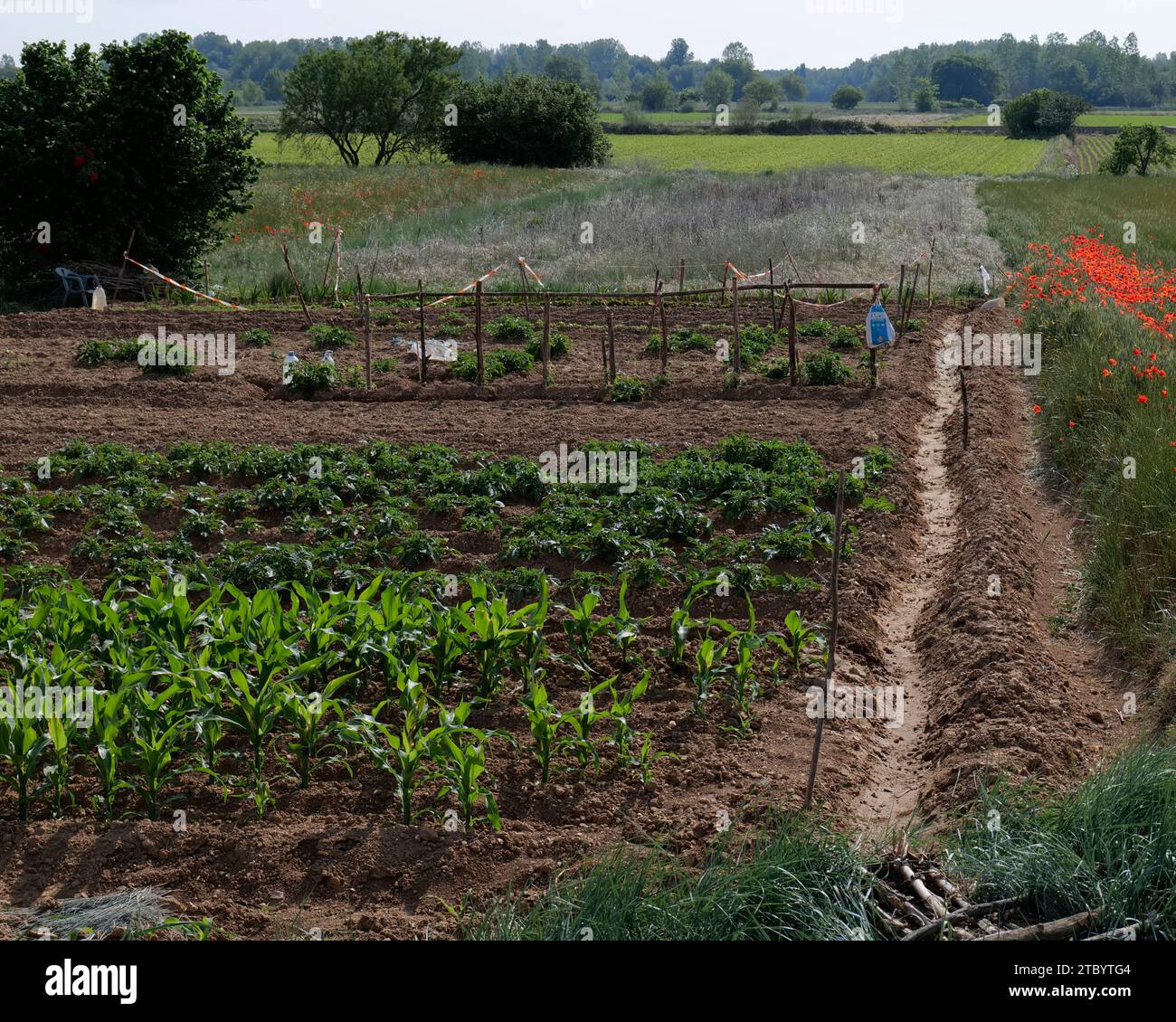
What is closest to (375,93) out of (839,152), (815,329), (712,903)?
(839,152)

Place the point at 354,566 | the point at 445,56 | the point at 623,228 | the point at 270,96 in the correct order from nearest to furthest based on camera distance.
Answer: the point at 354,566 → the point at 623,228 → the point at 445,56 → the point at 270,96

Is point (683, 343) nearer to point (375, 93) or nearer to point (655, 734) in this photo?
point (655, 734)

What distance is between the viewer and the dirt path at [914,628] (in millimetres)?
6789

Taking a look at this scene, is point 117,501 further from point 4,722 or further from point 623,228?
point 623,228

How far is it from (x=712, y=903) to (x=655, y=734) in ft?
7.37

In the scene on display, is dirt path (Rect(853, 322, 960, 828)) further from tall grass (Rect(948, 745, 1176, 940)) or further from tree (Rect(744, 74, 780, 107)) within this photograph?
tree (Rect(744, 74, 780, 107))

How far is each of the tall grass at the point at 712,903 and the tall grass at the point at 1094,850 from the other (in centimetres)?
62

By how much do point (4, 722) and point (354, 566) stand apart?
3235 mm

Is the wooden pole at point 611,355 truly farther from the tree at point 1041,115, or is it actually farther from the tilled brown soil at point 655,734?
the tree at point 1041,115

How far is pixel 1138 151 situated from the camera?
50.8 metres

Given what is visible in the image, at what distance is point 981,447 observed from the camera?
12.5 m

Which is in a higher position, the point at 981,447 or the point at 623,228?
the point at 623,228

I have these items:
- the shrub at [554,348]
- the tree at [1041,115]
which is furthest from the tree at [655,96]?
the shrub at [554,348]
